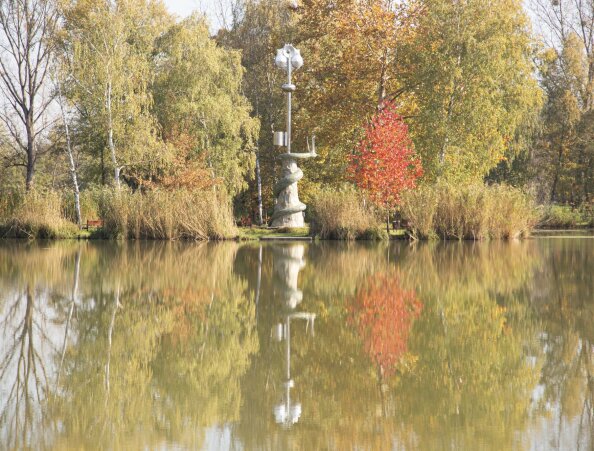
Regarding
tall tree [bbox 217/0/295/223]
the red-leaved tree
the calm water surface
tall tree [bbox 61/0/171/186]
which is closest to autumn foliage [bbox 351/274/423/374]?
the calm water surface

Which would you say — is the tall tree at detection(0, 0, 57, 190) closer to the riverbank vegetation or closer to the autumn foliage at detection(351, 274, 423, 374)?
the riverbank vegetation

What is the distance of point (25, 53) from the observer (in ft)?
91.6

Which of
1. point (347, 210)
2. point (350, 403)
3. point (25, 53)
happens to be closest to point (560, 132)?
point (347, 210)

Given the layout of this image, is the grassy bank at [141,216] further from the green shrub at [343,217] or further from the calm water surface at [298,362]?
the calm water surface at [298,362]

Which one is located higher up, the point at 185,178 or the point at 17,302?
the point at 185,178

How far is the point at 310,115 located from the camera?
27719mm

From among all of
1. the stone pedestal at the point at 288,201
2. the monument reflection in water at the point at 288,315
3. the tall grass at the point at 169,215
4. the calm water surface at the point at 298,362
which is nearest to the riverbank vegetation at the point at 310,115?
the tall grass at the point at 169,215

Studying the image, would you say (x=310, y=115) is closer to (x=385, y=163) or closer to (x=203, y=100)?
(x=203, y=100)

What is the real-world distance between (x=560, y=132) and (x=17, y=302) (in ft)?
105

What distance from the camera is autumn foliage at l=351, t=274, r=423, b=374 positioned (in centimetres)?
473

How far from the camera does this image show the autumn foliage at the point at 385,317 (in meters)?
4.73

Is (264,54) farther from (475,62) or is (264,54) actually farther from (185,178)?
(475,62)

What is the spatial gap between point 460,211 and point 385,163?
3.11 m

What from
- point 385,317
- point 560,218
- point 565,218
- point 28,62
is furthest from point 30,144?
point 385,317
